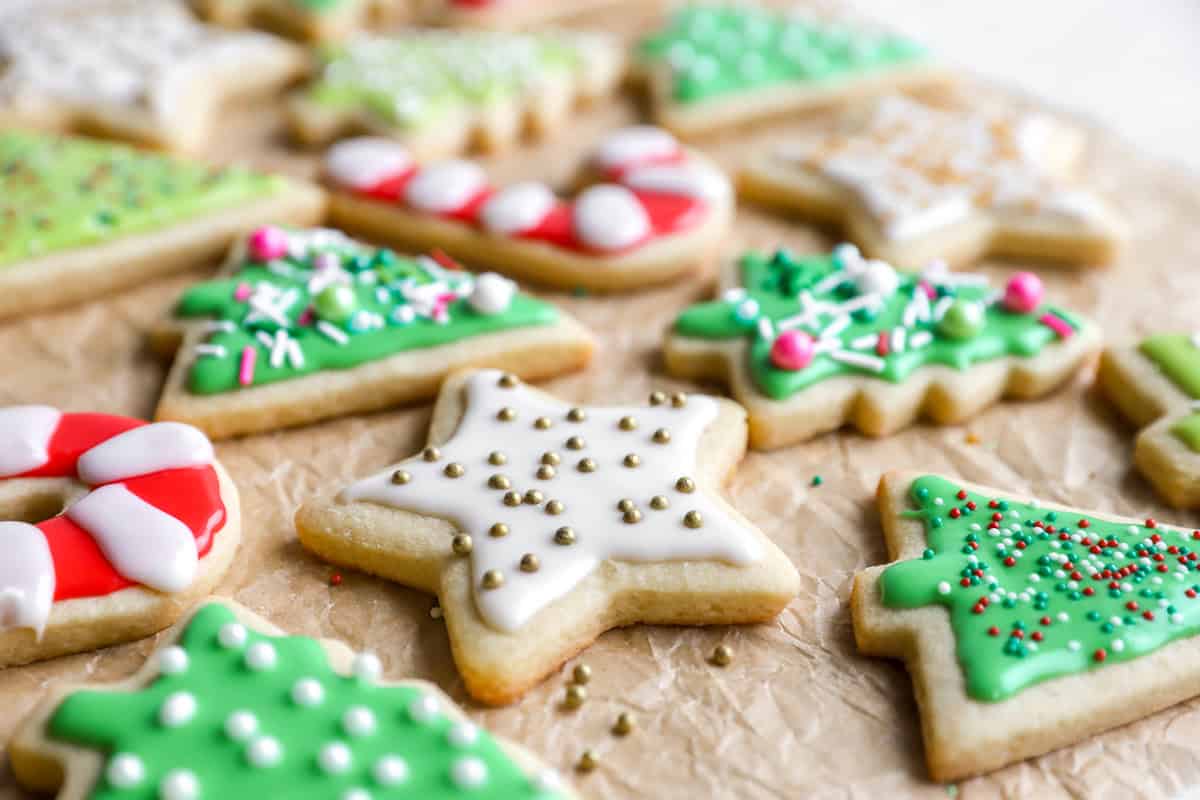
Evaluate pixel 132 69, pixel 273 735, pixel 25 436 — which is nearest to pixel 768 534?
pixel 273 735

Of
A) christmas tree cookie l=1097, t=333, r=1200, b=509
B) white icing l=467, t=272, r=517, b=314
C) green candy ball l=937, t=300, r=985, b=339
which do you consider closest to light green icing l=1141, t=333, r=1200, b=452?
christmas tree cookie l=1097, t=333, r=1200, b=509

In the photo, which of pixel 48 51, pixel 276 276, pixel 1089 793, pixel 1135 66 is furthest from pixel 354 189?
pixel 1135 66

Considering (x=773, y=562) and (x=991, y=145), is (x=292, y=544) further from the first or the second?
(x=991, y=145)

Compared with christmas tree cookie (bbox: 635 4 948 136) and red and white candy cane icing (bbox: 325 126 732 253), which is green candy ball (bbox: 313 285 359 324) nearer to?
red and white candy cane icing (bbox: 325 126 732 253)

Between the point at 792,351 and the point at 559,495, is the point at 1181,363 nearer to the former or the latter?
the point at 792,351

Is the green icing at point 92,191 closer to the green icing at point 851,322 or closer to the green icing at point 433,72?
the green icing at point 433,72

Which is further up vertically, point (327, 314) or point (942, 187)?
point (942, 187)
